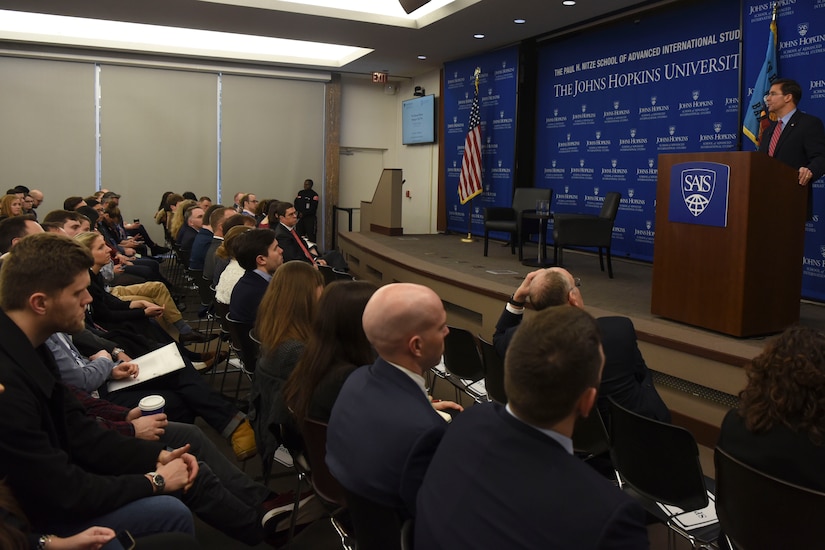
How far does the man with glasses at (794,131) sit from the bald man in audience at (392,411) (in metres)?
3.86

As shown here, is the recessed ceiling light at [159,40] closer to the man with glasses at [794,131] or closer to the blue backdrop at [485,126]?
the blue backdrop at [485,126]

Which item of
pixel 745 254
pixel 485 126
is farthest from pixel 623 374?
pixel 485 126

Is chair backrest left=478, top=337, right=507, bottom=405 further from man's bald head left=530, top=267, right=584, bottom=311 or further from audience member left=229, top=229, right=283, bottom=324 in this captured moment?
audience member left=229, top=229, right=283, bottom=324

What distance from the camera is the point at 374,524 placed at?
1662mm

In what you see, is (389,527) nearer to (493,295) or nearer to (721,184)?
(721,184)

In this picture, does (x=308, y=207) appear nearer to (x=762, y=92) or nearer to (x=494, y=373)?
(x=762, y=92)

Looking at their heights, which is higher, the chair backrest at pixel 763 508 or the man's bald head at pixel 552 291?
the man's bald head at pixel 552 291

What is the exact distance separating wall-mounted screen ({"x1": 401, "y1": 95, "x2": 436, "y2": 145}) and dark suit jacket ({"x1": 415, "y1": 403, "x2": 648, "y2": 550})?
1129 centimetres

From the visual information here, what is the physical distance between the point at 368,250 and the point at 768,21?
529cm

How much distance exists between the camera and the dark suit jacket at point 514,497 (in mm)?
1094

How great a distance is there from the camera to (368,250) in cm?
894

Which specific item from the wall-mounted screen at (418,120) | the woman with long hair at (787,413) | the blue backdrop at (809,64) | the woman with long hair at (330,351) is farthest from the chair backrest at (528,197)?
the woman with long hair at (787,413)

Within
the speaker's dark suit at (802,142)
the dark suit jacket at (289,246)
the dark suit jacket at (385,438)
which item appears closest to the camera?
the dark suit jacket at (385,438)

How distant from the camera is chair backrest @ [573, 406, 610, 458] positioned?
99.1 inches
